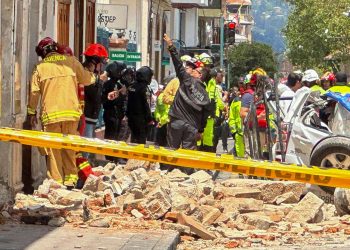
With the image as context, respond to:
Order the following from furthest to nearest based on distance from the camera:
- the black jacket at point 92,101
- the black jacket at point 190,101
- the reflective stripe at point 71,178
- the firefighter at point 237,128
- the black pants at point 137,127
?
the black pants at point 137,127, the firefighter at point 237,128, the black jacket at point 190,101, the black jacket at point 92,101, the reflective stripe at point 71,178

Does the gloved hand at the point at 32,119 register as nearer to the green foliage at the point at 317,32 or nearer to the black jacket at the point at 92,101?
the black jacket at the point at 92,101

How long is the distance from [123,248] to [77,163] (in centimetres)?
445

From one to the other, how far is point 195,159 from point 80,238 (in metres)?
1.60

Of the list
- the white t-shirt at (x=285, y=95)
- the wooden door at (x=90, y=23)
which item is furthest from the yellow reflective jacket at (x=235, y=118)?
the wooden door at (x=90, y=23)

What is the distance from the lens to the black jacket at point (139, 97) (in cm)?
2041

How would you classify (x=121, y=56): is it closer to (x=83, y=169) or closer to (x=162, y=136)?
(x=162, y=136)

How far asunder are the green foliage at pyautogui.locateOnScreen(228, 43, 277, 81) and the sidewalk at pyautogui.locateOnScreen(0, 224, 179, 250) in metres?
80.8

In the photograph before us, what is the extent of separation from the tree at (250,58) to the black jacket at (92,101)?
75053mm

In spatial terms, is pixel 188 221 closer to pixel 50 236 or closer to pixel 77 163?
pixel 50 236

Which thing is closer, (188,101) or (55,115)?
(55,115)

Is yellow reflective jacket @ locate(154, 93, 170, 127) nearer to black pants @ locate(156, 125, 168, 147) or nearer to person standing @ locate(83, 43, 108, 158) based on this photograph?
black pants @ locate(156, 125, 168, 147)

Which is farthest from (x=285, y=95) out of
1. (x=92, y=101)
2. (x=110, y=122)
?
(x=92, y=101)

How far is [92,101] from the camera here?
16.3 metres

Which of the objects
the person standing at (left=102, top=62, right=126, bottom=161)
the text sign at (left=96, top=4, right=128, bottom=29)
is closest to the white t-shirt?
the person standing at (left=102, top=62, right=126, bottom=161)
